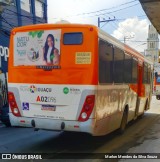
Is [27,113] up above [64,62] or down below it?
below

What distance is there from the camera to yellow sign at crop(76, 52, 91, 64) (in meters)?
7.84

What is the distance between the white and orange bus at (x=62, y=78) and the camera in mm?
7828

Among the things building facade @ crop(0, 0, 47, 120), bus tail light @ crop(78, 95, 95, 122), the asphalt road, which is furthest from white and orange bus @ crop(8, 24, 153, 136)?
building facade @ crop(0, 0, 47, 120)

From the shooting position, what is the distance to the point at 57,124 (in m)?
7.93

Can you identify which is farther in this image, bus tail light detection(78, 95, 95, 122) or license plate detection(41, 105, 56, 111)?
license plate detection(41, 105, 56, 111)

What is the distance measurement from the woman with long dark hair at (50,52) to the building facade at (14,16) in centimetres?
932

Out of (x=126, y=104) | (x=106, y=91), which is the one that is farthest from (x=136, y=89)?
(x=106, y=91)

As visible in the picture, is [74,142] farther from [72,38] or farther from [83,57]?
[72,38]

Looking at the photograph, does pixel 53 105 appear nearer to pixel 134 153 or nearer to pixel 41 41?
pixel 41 41

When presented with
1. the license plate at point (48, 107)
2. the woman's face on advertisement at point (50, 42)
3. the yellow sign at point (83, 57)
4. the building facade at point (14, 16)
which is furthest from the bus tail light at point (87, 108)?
the building facade at point (14, 16)

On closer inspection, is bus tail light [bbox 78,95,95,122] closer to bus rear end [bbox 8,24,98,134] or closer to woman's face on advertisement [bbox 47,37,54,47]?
bus rear end [bbox 8,24,98,134]

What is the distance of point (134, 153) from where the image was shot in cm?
853

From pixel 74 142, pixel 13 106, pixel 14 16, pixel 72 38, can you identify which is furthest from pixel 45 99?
pixel 14 16

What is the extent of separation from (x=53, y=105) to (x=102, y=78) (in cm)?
138
